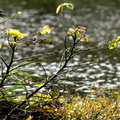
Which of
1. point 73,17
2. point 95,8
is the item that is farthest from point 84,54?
point 95,8

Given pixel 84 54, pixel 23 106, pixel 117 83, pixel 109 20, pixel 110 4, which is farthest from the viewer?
pixel 110 4

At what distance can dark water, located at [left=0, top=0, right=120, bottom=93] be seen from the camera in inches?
354

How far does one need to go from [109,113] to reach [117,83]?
318 centimetres

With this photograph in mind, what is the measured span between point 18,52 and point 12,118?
26.5 ft

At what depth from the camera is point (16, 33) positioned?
14.1 feet

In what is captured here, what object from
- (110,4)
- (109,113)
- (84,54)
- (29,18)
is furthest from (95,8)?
(109,113)

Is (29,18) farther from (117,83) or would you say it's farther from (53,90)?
(53,90)

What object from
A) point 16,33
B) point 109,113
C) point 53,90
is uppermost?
point 16,33

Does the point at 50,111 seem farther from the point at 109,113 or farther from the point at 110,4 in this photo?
the point at 110,4

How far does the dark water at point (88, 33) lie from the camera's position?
8.99 meters

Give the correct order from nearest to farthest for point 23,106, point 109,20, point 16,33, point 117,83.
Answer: point 16,33 → point 23,106 → point 117,83 → point 109,20

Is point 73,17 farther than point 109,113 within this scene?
Yes

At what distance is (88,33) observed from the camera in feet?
55.6

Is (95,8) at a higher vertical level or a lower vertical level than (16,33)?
higher
